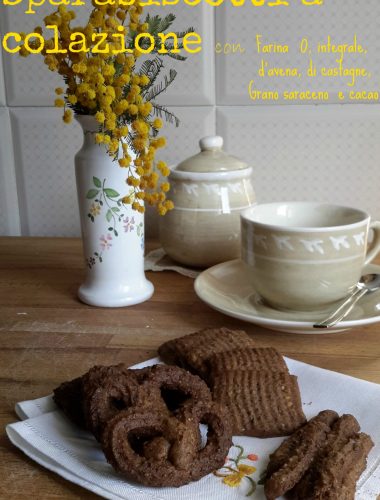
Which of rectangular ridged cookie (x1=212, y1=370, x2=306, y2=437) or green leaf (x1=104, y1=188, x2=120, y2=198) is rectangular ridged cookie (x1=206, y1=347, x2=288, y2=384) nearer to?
rectangular ridged cookie (x1=212, y1=370, x2=306, y2=437)

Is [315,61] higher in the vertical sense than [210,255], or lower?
higher

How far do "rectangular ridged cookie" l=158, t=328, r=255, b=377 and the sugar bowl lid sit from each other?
330mm

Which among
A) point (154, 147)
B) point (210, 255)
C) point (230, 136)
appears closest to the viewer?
point (154, 147)

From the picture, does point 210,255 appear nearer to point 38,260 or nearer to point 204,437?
point 38,260

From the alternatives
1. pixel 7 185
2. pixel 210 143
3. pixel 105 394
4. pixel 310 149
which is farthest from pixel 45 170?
pixel 105 394

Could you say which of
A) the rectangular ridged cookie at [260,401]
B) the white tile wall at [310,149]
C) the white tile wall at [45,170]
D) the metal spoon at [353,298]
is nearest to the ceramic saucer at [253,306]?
the metal spoon at [353,298]

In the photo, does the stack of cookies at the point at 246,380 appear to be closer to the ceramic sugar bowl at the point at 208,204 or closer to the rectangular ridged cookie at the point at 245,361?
the rectangular ridged cookie at the point at 245,361

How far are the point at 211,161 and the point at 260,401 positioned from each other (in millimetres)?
474

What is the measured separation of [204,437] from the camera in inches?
19.4

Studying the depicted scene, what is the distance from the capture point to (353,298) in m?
0.73

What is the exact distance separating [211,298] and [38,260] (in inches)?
15.3

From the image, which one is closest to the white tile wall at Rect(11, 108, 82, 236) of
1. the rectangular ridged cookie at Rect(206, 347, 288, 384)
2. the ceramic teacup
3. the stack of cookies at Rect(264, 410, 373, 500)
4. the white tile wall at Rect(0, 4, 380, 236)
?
the white tile wall at Rect(0, 4, 380, 236)

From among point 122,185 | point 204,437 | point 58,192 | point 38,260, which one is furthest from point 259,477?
point 58,192
